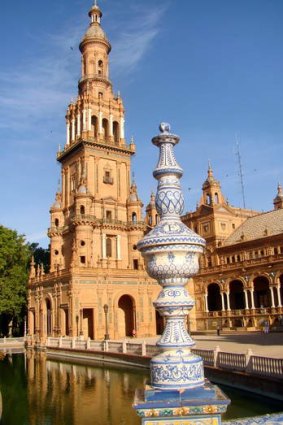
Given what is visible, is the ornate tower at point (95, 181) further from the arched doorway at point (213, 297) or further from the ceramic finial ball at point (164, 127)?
the ceramic finial ball at point (164, 127)

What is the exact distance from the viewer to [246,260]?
47.2 m

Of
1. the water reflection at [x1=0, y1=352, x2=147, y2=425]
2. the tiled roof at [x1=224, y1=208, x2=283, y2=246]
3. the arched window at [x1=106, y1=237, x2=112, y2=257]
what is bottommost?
the water reflection at [x1=0, y1=352, x2=147, y2=425]

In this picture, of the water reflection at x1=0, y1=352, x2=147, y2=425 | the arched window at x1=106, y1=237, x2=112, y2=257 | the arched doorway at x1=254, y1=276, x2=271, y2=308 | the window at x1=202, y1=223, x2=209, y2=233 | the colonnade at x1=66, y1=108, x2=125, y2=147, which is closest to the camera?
the water reflection at x1=0, y1=352, x2=147, y2=425

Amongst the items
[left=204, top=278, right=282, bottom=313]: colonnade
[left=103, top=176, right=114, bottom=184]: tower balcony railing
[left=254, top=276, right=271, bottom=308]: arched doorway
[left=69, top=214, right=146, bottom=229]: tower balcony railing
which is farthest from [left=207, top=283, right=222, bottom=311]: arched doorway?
[left=103, top=176, right=114, bottom=184]: tower balcony railing

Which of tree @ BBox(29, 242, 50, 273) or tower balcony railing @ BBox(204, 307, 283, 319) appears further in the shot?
tree @ BBox(29, 242, 50, 273)

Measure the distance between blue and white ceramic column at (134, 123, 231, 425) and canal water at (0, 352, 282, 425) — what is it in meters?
7.54

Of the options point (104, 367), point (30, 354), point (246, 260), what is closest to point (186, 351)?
point (104, 367)

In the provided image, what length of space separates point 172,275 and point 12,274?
160 ft

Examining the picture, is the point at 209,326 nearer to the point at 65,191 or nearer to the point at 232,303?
the point at 232,303

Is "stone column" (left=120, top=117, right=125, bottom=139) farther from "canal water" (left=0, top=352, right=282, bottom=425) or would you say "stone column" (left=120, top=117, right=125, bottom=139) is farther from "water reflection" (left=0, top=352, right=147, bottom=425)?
"canal water" (left=0, top=352, right=282, bottom=425)

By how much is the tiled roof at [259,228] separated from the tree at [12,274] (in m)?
24.9

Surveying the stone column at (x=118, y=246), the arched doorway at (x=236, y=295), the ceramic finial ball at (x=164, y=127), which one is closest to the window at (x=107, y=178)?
the stone column at (x=118, y=246)

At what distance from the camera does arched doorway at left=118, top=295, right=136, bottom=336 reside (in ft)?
159

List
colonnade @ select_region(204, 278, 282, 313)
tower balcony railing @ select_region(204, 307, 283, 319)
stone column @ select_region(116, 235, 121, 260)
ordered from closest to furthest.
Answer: tower balcony railing @ select_region(204, 307, 283, 319)
colonnade @ select_region(204, 278, 282, 313)
stone column @ select_region(116, 235, 121, 260)
